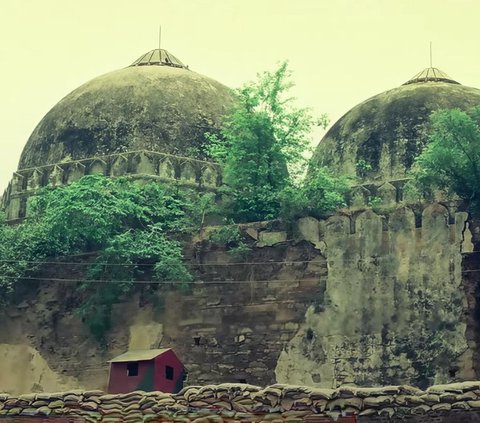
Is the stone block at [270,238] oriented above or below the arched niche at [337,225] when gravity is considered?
below

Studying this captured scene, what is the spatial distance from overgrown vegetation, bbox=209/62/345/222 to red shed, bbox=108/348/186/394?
123 inches

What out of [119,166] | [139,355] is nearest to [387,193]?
[119,166]

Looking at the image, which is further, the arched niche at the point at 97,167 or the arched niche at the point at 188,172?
the arched niche at the point at 97,167

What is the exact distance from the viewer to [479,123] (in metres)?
22.8

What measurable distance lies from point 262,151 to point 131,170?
3152 millimetres

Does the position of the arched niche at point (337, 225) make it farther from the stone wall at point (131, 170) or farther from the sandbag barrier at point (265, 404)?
the sandbag barrier at point (265, 404)

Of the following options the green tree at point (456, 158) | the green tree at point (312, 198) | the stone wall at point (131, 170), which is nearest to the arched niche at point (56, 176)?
the stone wall at point (131, 170)

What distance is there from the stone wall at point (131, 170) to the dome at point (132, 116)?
0.25m

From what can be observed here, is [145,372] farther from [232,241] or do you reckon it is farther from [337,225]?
[337,225]

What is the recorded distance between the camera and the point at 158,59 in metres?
28.8

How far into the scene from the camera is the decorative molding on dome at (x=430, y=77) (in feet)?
88.8

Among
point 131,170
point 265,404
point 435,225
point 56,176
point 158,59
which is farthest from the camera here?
point 158,59

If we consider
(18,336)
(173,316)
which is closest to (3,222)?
(18,336)

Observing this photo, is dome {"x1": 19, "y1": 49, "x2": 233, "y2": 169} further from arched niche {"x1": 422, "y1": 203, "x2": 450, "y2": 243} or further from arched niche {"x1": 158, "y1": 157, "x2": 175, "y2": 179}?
arched niche {"x1": 422, "y1": 203, "x2": 450, "y2": 243}
